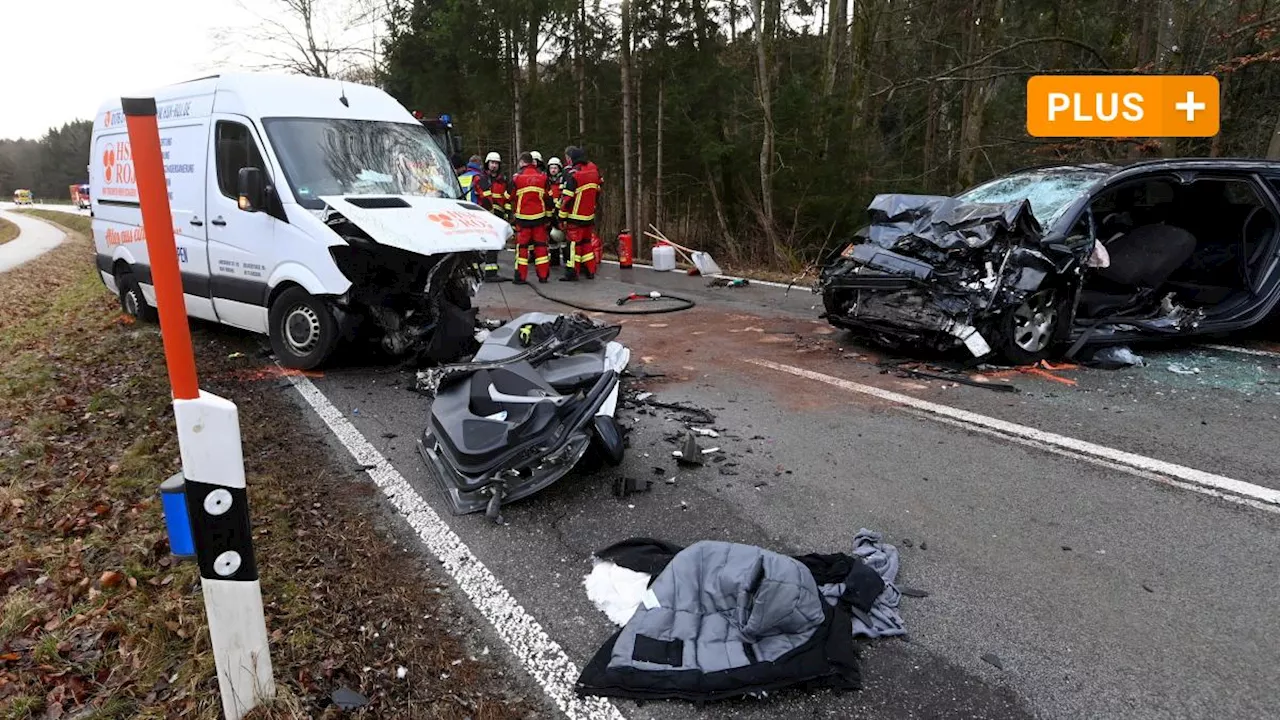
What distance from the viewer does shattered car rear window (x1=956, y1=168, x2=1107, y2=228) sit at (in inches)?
240

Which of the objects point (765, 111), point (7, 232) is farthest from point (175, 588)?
point (7, 232)

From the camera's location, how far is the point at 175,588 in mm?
2932

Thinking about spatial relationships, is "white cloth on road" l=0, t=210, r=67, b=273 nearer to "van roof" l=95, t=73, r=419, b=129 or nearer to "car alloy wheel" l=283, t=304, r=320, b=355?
"van roof" l=95, t=73, r=419, b=129

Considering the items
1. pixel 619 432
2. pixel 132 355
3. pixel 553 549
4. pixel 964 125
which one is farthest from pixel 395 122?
pixel 964 125

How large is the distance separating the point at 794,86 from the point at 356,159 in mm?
12168

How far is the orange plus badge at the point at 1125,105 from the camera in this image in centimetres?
1207

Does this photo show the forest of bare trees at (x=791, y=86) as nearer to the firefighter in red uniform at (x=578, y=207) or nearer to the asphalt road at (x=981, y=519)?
the firefighter in red uniform at (x=578, y=207)

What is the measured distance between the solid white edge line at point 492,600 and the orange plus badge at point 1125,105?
13212mm

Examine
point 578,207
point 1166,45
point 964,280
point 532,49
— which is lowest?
point 964,280

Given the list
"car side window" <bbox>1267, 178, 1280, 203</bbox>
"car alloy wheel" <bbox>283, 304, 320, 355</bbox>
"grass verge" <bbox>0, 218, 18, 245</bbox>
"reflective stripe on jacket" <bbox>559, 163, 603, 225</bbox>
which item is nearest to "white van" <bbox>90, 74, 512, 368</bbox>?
"car alloy wheel" <bbox>283, 304, 320, 355</bbox>

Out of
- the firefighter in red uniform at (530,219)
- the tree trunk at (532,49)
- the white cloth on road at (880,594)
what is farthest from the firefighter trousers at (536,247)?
the tree trunk at (532,49)

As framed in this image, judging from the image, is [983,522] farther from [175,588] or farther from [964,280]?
[175,588]

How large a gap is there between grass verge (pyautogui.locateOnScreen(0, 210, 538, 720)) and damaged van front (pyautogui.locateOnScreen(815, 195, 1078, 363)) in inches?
170

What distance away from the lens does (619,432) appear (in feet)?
13.0
